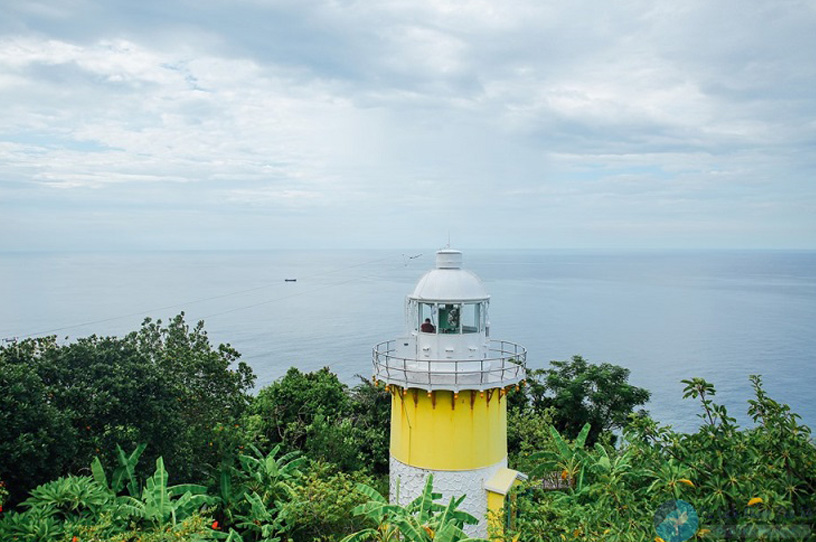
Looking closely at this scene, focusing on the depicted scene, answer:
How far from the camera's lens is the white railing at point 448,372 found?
17.0m

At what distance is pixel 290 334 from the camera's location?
81000mm

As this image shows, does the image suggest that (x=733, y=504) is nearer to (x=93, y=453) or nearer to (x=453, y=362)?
(x=453, y=362)

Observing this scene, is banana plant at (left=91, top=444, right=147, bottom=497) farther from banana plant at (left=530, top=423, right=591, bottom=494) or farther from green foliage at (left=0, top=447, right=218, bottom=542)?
banana plant at (left=530, top=423, right=591, bottom=494)

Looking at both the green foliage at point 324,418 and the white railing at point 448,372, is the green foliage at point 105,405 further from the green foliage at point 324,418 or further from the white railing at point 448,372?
the white railing at point 448,372

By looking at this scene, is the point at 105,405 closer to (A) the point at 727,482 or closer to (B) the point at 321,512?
(B) the point at 321,512

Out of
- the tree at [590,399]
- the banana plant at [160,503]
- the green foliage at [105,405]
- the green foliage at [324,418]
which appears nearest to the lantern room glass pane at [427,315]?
the green foliage at [324,418]

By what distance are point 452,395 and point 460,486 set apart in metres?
3.00

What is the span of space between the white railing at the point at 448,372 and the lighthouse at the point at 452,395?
3cm

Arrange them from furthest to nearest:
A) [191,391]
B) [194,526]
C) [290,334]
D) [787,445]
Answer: [290,334]
[191,391]
[194,526]
[787,445]

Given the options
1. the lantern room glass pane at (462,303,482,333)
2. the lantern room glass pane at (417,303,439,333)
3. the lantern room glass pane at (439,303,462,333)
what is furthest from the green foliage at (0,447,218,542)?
the lantern room glass pane at (462,303,482,333)

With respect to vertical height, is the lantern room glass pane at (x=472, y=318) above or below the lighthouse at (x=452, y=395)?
above

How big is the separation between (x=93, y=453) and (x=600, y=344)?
226 ft

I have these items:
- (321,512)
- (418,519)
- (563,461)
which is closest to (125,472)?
(321,512)

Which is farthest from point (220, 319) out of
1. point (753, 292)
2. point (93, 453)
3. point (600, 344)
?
point (753, 292)
